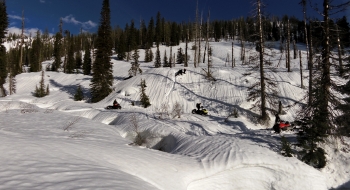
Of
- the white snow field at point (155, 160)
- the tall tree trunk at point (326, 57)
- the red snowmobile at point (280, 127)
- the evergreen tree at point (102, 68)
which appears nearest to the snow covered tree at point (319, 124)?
the tall tree trunk at point (326, 57)

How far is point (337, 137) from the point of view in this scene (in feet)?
28.2

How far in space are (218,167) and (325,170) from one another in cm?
482

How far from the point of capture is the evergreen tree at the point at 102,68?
23719 mm

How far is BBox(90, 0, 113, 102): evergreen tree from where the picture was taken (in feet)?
77.8

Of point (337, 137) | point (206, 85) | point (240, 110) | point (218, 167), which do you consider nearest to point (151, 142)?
point (218, 167)

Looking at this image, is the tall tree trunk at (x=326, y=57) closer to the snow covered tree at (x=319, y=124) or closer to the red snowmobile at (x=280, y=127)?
the snow covered tree at (x=319, y=124)

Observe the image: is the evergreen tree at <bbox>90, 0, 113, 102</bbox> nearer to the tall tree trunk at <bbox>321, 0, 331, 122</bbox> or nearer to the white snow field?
the white snow field

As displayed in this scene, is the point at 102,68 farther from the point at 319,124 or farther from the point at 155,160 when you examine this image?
the point at 319,124

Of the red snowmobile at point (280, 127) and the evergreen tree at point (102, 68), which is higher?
the evergreen tree at point (102, 68)

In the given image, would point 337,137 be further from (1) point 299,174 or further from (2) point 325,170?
(1) point 299,174

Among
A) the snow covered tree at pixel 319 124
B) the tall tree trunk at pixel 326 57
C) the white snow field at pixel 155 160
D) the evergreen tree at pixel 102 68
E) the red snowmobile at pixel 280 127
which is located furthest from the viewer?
the evergreen tree at pixel 102 68

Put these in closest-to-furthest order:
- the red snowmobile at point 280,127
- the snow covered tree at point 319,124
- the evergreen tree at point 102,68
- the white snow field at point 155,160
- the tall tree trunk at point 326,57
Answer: the white snow field at point 155,160 < the snow covered tree at point 319,124 < the tall tree trunk at point 326,57 < the red snowmobile at point 280,127 < the evergreen tree at point 102,68

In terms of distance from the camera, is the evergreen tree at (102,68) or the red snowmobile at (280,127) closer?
the red snowmobile at (280,127)

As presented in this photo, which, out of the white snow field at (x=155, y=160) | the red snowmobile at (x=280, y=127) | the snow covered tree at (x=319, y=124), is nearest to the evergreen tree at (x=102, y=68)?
the white snow field at (x=155, y=160)
